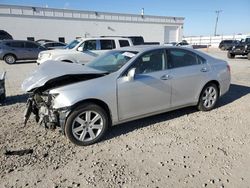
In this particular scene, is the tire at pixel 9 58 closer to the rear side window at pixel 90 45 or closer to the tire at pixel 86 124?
the rear side window at pixel 90 45

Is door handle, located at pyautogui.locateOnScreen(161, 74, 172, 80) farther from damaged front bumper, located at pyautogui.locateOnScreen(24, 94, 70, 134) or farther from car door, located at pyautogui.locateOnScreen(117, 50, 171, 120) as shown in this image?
damaged front bumper, located at pyautogui.locateOnScreen(24, 94, 70, 134)

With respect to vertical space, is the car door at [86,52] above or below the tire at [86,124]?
above

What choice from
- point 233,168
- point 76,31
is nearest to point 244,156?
point 233,168

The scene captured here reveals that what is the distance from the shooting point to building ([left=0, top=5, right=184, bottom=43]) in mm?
29922

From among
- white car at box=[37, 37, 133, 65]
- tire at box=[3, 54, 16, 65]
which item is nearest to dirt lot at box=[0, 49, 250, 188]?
white car at box=[37, 37, 133, 65]

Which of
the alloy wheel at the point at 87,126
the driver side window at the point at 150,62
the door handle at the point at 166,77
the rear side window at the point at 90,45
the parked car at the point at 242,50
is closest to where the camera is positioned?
the alloy wheel at the point at 87,126

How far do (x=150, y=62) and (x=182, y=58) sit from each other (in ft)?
2.95

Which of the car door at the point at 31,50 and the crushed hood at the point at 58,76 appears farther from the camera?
the car door at the point at 31,50

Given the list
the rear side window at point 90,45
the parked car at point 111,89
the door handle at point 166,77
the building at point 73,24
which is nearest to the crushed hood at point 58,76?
the parked car at point 111,89

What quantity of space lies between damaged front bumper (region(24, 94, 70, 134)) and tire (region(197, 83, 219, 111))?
3.18 meters

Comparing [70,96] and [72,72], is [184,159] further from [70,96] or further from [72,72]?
[72,72]

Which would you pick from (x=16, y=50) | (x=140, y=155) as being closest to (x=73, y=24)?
(x=16, y=50)

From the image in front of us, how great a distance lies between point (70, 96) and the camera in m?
3.75

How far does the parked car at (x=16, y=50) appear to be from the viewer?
16375mm
